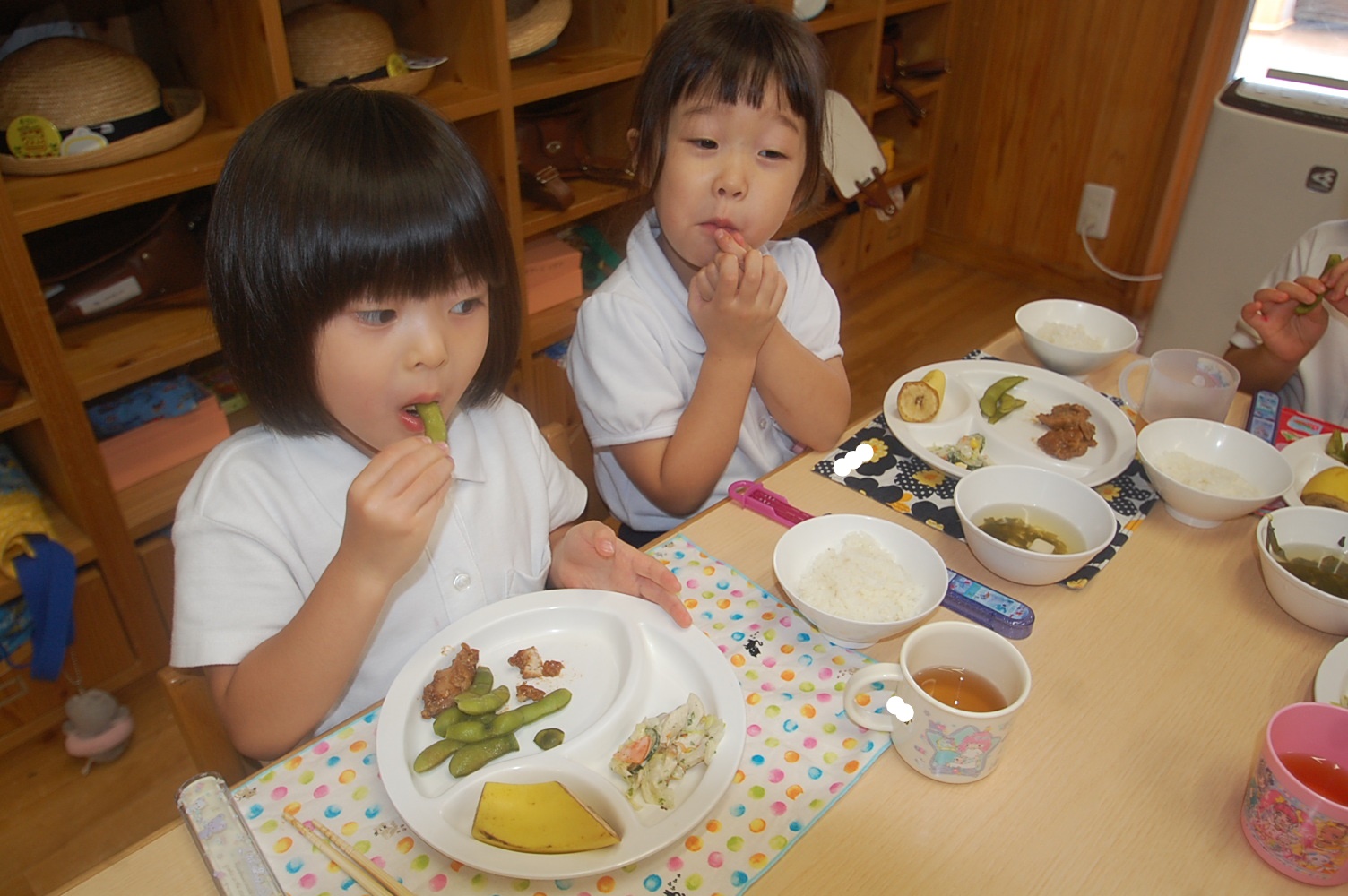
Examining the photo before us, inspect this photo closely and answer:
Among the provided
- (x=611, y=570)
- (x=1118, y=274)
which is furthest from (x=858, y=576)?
(x=1118, y=274)

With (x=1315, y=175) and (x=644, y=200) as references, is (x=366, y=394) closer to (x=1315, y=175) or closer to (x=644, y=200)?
(x=644, y=200)

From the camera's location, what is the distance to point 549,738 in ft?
2.48

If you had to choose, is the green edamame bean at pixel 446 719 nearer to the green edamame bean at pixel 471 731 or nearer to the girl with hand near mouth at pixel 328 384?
the green edamame bean at pixel 471 731

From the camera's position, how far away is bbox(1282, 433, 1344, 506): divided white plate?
1.07 meters

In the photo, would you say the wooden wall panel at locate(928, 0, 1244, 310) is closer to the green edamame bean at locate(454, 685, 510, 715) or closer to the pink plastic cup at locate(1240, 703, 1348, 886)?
the pink plastic cup at locate(1240, 703, 1348, 886)

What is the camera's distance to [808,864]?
676 mm

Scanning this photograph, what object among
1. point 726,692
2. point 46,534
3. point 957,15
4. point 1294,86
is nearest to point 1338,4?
point 1294,86

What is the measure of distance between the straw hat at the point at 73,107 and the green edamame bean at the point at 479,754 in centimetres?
135

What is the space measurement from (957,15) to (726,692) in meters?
3.33

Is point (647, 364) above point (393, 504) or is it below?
below

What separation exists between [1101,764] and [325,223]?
0.80 m

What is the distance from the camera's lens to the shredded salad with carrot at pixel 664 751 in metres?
0.72

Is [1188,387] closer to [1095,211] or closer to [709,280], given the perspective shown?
[709,280]

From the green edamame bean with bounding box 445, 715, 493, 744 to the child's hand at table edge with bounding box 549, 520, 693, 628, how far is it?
199mm
